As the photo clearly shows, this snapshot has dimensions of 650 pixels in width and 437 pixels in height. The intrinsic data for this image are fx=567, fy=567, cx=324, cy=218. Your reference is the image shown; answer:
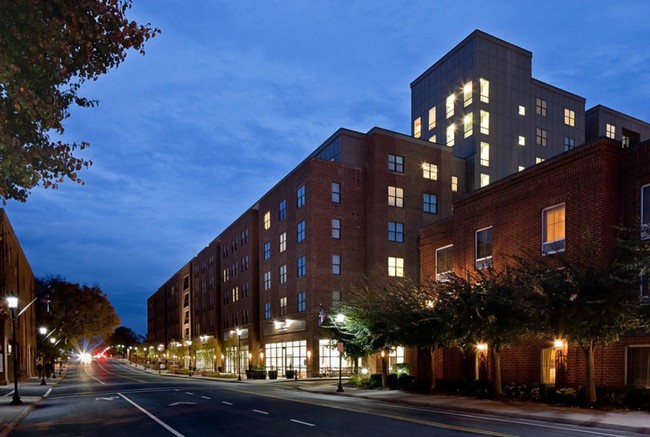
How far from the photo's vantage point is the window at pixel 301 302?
52.9 m

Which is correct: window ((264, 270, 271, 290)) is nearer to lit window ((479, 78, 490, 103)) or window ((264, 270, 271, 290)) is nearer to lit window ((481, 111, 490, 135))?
lit window ((481, 111, 490, 135))

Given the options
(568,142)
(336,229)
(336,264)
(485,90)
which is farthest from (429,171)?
(568,142)

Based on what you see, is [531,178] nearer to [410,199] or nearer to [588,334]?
[588,334]

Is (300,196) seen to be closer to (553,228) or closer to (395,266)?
(395,266)

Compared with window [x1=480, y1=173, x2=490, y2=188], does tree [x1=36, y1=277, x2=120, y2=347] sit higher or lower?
lower

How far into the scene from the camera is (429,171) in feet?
188

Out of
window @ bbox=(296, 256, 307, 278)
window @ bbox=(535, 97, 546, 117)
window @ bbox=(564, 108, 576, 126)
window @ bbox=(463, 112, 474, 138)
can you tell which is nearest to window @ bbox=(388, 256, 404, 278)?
window @ bbox=(296, 256, 307, 278)

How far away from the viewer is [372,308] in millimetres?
30281

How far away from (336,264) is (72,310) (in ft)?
145

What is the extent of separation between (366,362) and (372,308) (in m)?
21.8

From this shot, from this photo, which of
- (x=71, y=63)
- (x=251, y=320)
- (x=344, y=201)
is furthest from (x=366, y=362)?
(x=71, y=63)

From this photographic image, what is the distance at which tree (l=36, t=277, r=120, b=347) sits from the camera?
7712 cm

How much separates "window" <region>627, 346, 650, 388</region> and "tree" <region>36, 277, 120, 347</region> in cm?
6887

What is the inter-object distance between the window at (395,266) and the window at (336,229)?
5379mm
